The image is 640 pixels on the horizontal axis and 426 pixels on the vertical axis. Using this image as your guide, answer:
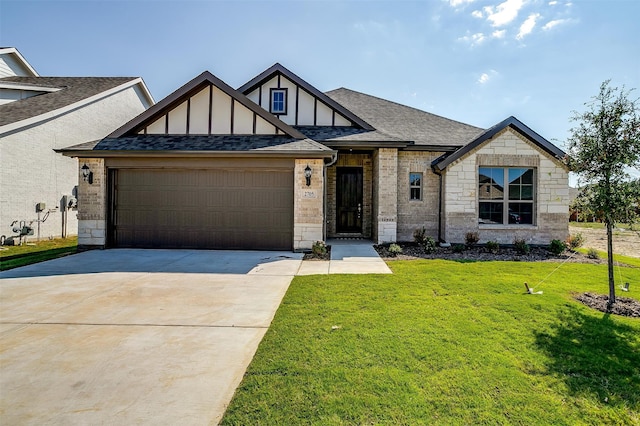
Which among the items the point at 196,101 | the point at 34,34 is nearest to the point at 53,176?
the point at 34,34

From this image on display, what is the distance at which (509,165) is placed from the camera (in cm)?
1066

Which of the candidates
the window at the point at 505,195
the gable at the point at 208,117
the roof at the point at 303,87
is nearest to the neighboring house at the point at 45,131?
the gable at the point at 208,117

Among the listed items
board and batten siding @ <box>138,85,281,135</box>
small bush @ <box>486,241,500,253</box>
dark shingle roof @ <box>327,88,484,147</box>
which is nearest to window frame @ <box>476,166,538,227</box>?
small bush @ <box>486,241,500,253</box>

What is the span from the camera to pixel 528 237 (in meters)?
10.7

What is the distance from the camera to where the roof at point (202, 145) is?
30.1ft

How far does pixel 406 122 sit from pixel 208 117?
807 cm

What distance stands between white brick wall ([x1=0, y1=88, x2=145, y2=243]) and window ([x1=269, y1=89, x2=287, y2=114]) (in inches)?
379

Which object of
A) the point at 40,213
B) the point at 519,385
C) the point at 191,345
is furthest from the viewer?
the point at 40,213

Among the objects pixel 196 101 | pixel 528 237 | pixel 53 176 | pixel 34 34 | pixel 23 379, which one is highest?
pixel 34 34

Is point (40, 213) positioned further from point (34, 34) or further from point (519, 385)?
point (519, 385)

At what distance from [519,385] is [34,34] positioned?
56.4ft

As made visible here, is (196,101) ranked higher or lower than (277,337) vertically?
higher

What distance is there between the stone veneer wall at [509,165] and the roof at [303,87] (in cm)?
387

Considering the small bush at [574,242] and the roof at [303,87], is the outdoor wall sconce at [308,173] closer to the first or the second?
the roof at [303,87]
